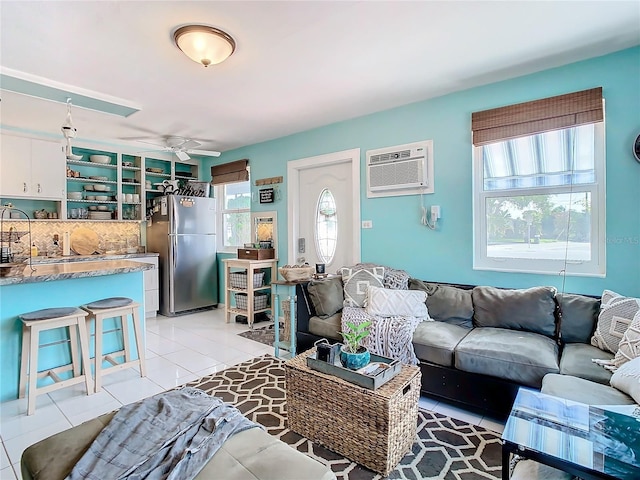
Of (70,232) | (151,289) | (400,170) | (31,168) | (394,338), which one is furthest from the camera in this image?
(151,289)

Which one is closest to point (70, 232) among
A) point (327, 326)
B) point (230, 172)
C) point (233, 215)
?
point (233, 215)

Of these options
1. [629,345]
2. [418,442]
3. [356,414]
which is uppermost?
[629,345]

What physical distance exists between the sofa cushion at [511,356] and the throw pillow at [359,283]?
37.6 inches

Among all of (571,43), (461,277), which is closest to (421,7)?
(571,43)

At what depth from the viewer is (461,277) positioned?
10.5ft

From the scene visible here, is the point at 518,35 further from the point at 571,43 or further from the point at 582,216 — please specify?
the point at 582,216

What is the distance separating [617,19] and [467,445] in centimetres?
275

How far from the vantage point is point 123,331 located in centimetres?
303

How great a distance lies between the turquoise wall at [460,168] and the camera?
2.48 m

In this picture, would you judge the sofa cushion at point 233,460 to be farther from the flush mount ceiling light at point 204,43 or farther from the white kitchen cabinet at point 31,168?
the white kitchen cabinet at point 31,168

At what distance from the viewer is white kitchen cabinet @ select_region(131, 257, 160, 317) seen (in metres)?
4.95

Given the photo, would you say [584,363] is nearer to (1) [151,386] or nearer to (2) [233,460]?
(2) [233,460]

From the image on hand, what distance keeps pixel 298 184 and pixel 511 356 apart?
10.5 ft

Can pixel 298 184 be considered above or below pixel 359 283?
above
